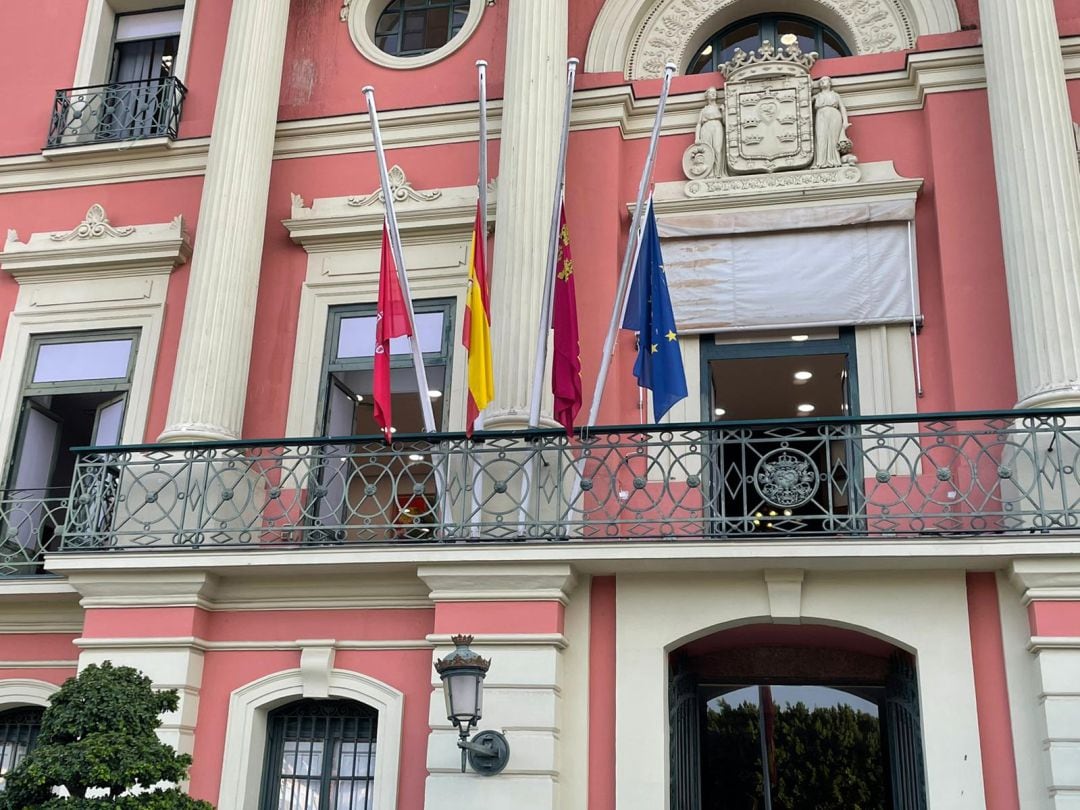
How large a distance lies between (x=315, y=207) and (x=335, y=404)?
6.43ft

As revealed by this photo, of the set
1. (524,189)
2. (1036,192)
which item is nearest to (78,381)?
(524,189)

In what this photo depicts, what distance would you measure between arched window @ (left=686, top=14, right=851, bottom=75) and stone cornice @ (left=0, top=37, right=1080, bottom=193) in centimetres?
90

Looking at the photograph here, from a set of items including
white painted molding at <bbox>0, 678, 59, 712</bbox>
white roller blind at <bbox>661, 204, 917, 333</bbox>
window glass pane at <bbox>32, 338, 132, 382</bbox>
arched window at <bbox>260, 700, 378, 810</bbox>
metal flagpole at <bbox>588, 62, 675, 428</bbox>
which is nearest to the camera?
arched window at <bbox>260, 700, 378, 810</bbox>

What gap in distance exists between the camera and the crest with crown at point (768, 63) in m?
11.5

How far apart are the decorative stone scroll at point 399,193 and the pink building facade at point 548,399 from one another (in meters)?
0.11

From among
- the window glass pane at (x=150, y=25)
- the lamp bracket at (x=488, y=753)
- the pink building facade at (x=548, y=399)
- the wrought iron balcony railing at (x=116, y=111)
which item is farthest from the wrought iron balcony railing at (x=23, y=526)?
the window glass pane at (x=150, y=25)

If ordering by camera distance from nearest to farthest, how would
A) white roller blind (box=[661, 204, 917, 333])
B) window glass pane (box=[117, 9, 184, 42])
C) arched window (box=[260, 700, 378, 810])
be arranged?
arched window (box=[260, 700, 378, 810]), white roller blind (box=[661, 204, 917, 333]), window glass pane (box=[117, 9, 184, 42])

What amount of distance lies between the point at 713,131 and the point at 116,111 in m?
6.33

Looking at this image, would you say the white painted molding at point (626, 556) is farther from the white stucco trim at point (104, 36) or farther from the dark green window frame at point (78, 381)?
the white stucco trim at point (104, 36)

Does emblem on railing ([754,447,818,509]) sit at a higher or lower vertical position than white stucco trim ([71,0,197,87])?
lower

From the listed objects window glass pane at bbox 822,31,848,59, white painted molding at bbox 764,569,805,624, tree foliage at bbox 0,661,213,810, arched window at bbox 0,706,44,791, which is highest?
window glass pane at bbox 822,31,848,59

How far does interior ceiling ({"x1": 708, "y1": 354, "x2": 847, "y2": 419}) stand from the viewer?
11938mm

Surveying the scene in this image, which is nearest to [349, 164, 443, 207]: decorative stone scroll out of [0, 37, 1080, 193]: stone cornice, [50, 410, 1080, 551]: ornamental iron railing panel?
[0, 37, 1080, 193]: stone cornice

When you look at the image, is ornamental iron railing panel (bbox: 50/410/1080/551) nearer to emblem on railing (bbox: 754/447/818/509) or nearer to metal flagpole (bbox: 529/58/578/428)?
emblem on railing (bbox: 754/447/818/509)
